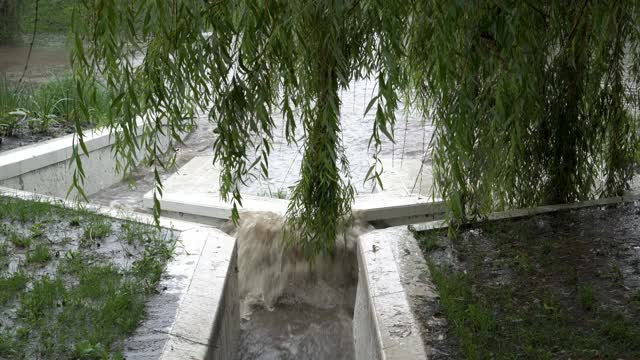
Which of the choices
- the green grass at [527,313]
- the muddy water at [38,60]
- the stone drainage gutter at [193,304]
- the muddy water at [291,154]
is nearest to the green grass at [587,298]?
the green grass at [527,313]

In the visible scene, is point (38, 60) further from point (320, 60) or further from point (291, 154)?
point (320, 60)

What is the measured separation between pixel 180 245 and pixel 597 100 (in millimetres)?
3431

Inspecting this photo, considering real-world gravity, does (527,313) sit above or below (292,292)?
above

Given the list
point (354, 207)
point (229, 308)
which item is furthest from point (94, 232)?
point (354, 207)

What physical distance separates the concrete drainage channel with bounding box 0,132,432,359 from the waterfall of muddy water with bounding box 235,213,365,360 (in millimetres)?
19

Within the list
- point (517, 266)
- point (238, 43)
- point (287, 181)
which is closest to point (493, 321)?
point (517, 266)

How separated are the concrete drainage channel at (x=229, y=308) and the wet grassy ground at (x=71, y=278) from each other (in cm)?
14

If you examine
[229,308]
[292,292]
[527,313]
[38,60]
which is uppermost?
[38,60]

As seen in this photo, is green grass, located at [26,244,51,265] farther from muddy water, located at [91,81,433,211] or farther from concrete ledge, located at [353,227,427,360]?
muddy water, located at [91,81,433,211]

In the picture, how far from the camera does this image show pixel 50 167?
8.86 metres

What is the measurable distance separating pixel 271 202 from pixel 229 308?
8.51ft

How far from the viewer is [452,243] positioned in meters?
6.04

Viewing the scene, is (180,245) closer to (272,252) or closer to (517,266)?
(272,252)

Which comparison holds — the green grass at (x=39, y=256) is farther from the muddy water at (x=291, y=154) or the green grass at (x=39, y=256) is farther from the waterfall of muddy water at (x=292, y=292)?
the muddy water at (x=291, y=154)
